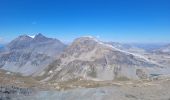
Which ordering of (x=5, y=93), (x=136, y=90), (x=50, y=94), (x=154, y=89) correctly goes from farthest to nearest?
(x=154, y=89), (x=136, y=90), (x=50, y=94), (x=5, y=93)

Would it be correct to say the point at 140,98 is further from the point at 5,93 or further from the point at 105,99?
the point at 5,93

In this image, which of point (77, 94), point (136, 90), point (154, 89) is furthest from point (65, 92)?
point (154, 89)

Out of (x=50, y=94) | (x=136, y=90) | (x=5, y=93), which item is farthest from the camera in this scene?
(x=136, y=90)

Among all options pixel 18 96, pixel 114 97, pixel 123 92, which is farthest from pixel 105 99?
pixel 18 96

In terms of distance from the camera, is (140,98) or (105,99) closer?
(105,99)

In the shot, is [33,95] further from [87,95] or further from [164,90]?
[164,90]

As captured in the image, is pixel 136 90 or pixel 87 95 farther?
pixel 136 90

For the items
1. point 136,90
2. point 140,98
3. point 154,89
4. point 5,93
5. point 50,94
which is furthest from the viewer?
point 154,89

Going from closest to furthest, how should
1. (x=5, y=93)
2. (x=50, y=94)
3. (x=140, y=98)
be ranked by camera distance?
(x=5, y=93) → (x=50, y=94) → (x=140, y=98)

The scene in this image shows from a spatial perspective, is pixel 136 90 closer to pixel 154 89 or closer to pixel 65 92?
pixel 154 89
